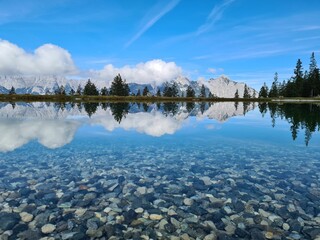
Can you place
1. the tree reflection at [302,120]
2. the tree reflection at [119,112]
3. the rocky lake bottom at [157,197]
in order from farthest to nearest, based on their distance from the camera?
the tree reflection at [119,112]
the tree reflection at [302,120]
the rocky lake bottom at [157,197]

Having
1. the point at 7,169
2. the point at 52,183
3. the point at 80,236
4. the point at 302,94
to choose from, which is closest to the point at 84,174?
the point at 52,183

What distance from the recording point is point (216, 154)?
1841 centimetres

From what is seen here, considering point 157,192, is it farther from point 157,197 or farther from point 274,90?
point 274,90

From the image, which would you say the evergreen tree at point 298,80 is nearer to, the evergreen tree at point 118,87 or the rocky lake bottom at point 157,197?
the evergreen tree at point 118,87

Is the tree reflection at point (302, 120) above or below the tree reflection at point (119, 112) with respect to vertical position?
below

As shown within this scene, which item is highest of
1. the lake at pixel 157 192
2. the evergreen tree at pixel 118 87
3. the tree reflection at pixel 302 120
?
the evergreen tree at pixel 118 87

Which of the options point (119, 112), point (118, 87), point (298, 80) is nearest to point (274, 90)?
point (298, 80)

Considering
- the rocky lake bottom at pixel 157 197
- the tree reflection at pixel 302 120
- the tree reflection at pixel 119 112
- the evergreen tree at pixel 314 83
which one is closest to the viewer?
the rocky lake bottom at pixel 157 197

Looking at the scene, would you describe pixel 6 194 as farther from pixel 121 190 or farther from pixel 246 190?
pixel 246 190

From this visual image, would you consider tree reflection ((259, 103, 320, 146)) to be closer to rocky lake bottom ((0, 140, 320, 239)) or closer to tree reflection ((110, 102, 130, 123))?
rocky lake bottom ((0, 140, 320, 239))

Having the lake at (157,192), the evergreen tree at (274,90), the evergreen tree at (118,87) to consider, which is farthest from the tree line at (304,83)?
the lake at (157,192)

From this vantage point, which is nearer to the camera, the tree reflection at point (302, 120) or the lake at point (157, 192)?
the lake at point (157, 192)

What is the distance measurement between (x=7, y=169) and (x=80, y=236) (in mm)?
7874

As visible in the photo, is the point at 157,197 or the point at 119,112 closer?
the point at 157,197
